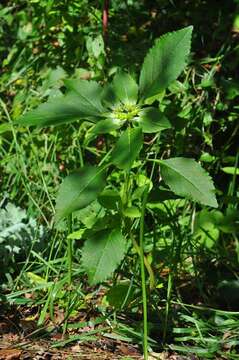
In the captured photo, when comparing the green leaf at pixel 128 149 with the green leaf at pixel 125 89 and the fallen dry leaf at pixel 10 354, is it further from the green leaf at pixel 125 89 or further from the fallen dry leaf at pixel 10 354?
the fallen dry leaf at pixel 10 354

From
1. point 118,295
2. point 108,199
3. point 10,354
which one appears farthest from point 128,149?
point 10,354

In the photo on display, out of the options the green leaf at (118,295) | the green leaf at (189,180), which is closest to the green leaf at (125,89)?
the green leaf at (189,180)

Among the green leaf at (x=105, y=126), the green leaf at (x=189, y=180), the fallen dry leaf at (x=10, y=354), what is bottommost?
the fallen dry leaf at (x=10, y=354)

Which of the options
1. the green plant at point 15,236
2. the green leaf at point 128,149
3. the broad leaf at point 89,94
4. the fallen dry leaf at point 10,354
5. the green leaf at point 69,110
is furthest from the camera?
the green plant at point 15,236

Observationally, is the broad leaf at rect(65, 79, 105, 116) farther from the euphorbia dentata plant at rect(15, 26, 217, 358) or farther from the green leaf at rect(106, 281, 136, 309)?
the green leaf at rect(106, 281, 136, 309)

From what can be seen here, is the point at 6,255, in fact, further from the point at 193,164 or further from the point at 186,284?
the point at 193,164

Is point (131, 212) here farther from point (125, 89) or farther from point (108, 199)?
point (125, 89)

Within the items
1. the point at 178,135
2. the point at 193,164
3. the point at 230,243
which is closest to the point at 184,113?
the point at 178,135

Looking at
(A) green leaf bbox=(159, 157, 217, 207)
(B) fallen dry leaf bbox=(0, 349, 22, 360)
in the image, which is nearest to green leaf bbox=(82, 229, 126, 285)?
(A) green leaf bbox=(159, 157, 217, 207)

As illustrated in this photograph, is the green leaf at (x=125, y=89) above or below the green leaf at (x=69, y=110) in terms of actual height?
above
